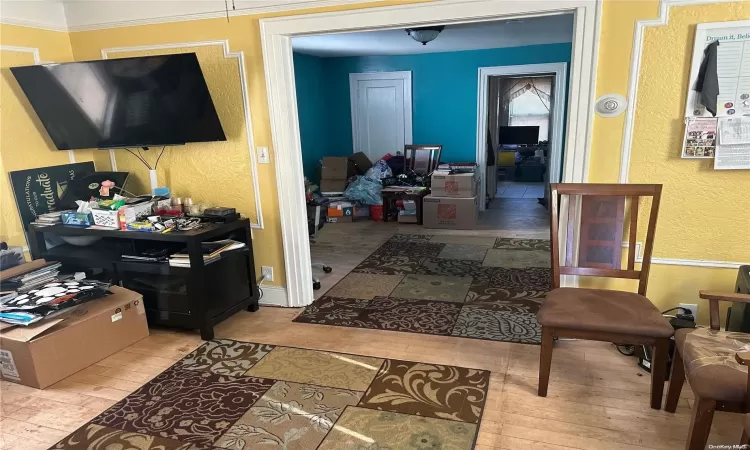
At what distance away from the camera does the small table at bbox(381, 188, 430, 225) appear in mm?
5711

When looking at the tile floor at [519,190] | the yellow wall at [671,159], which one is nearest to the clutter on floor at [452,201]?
the tile floor at [519,190]

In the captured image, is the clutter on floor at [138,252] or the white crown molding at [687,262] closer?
the white crown molding at [687,262]

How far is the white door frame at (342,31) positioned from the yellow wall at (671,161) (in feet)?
0.24

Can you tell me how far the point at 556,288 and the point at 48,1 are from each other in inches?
147

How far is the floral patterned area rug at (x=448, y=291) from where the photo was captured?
9.80ft

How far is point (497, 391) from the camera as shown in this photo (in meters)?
2.25

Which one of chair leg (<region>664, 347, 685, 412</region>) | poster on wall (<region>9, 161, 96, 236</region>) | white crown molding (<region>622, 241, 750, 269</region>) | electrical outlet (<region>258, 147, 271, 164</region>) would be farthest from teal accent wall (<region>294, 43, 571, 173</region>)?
chair leg (<region>664, 347, 685, 412</region>)

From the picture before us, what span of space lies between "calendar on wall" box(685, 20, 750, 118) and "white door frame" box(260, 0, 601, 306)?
46 cm

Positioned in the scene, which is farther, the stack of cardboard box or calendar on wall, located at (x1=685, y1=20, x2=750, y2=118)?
the stack of cardboard box

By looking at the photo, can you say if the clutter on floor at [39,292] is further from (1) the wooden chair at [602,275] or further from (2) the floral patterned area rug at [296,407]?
(1) the wooden chair at [602,275]

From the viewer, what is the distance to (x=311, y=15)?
282cm

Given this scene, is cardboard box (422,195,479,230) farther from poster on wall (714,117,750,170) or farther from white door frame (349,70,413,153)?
poster on wall (714,117,750,170)


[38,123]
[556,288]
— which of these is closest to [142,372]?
[38,123]

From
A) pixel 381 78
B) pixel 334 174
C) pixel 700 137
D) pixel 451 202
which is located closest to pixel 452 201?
pixel 451 202
